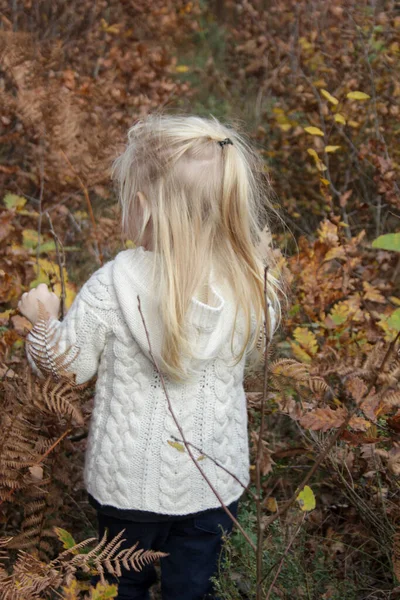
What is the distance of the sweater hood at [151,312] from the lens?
1878 mm

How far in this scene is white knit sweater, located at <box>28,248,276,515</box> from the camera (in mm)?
1904

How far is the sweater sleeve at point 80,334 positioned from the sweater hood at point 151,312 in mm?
54

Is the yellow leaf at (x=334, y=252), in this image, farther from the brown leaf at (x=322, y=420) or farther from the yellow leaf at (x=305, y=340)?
the brown leaf at (x=322, y=420)

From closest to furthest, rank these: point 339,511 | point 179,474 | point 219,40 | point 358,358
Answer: point 179,474 → point 358,358 → point 339,511 → point 219,40

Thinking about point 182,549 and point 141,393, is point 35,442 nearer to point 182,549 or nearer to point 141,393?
point 141,393

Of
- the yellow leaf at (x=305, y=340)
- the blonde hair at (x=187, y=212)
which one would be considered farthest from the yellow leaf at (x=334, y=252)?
the blonde hair at (x=187, y=212)

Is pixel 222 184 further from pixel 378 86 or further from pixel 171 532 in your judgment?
pixel 378 86

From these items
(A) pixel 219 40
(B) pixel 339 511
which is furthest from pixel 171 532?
(A) pixel 219 40

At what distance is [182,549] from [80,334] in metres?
0.79

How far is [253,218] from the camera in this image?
2102mm

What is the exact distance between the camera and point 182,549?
84.4 inches

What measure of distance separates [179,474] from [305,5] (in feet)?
16.3

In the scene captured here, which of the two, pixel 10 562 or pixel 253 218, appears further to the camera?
pixel 10 562

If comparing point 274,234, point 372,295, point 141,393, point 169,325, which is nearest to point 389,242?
point 169,325
